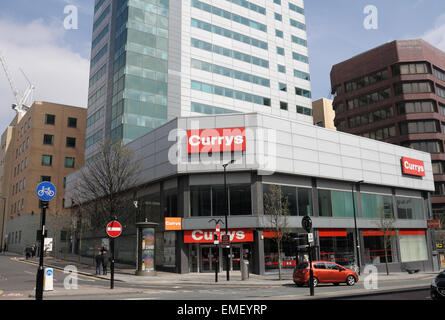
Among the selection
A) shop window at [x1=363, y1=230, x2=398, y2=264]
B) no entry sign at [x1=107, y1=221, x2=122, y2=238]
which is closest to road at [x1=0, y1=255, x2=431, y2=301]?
no entry sign at [x1=107, y1=221, x2=122, y2=238]

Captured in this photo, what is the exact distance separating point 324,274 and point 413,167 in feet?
113

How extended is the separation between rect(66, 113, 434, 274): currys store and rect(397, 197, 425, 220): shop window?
14.9 ft

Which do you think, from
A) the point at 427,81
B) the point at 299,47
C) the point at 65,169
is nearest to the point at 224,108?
the point at 299,47

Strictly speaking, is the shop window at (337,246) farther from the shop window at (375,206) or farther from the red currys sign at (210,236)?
the red currys sign at (210,236)

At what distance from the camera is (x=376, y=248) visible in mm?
45906

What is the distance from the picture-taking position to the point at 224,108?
2288 inches

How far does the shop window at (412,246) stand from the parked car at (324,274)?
26.9 meters

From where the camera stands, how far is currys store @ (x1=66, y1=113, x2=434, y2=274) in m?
36.3

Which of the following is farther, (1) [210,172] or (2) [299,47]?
(2) [299,47]

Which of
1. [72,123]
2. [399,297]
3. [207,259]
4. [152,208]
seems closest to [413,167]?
[207,259]

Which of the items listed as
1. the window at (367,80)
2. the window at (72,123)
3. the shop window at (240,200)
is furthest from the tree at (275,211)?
the window at (367,80)

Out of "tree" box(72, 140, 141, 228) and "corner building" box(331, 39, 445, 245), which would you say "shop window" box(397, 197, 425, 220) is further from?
"tree" box(72, 140, 141, 228)
